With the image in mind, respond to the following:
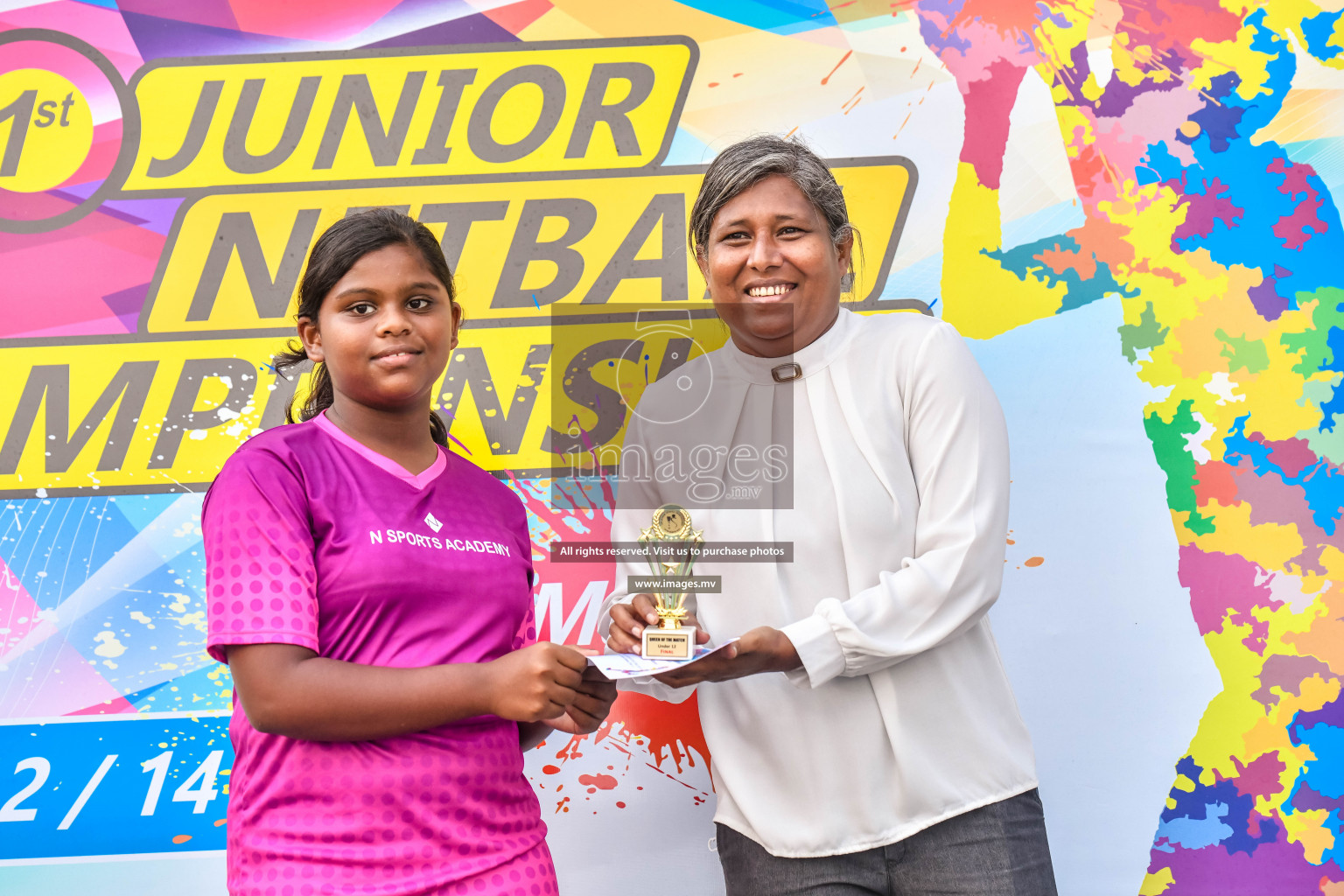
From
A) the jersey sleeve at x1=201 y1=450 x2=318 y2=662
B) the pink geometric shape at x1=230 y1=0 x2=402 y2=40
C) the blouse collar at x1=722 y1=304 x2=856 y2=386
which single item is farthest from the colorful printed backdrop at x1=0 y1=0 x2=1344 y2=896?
the jersey sleeve at x1=201 y1=450 x2=318 y2=662

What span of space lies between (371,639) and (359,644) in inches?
0.8

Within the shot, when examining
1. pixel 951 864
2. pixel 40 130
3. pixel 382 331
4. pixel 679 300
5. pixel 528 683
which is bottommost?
pixel 951 864

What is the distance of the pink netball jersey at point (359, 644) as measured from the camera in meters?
1.51

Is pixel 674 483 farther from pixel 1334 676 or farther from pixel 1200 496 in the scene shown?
pixel 1334 676

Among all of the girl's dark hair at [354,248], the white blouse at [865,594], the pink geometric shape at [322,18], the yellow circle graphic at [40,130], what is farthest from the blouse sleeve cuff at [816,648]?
the yellow circle graphic at [40,130]

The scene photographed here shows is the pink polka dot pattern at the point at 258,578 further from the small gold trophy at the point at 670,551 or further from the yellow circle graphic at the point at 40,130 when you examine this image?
the yellow circle graphic at the point at 40,130

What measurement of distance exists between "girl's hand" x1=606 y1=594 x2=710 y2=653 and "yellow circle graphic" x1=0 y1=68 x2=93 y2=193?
224 cm

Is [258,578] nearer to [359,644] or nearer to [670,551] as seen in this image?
[359,644]

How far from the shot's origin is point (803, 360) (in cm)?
205

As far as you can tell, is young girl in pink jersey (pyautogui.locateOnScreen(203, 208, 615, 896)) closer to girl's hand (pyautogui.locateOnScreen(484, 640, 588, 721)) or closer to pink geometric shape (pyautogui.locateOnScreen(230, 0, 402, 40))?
girl's hand (pyautogui.locateOnScreen(484, 640, 588, 721))

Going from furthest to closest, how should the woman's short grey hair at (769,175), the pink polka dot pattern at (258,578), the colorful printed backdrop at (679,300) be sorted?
1. the colorful printed backdrop at (679,300)
2. the woman's short grey hair at (769,175)
3. the pink polka dot pattern at (258,578)

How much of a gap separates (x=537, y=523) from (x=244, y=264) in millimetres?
1171

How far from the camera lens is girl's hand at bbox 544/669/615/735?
5.97ft

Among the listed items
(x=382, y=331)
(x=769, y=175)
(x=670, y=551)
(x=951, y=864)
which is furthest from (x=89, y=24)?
(x=951, y=864)
